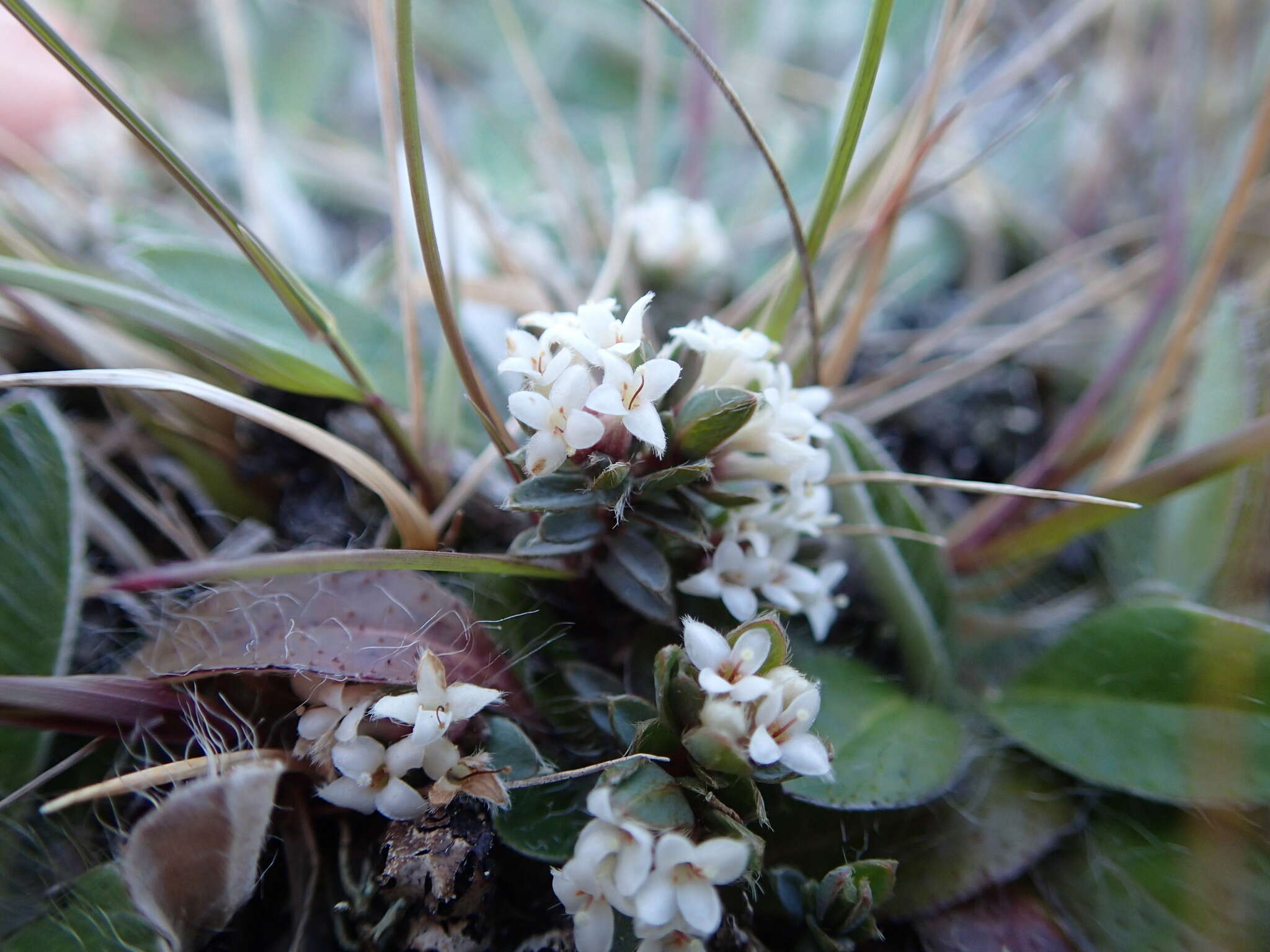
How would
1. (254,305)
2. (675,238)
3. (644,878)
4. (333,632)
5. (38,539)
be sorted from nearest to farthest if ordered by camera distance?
(644,878) → (333,632) → (38,539) → (254,305) → (675,238)

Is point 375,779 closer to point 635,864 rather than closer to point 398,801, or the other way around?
point 398,801

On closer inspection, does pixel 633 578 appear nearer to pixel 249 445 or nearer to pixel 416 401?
pixel 416 401

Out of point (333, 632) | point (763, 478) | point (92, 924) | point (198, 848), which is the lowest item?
point (92, 924)

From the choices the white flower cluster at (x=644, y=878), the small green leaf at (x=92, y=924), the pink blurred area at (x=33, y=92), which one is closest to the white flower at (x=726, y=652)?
the white flower cluster at (x=644, y=878)

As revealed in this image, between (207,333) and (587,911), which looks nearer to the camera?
(587,911)

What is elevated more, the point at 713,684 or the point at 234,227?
the point at 234,227

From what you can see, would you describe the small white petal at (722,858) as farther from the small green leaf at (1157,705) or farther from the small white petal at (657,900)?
the small green leaf at (1157,705)

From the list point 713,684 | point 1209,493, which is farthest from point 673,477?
point 1209,493
